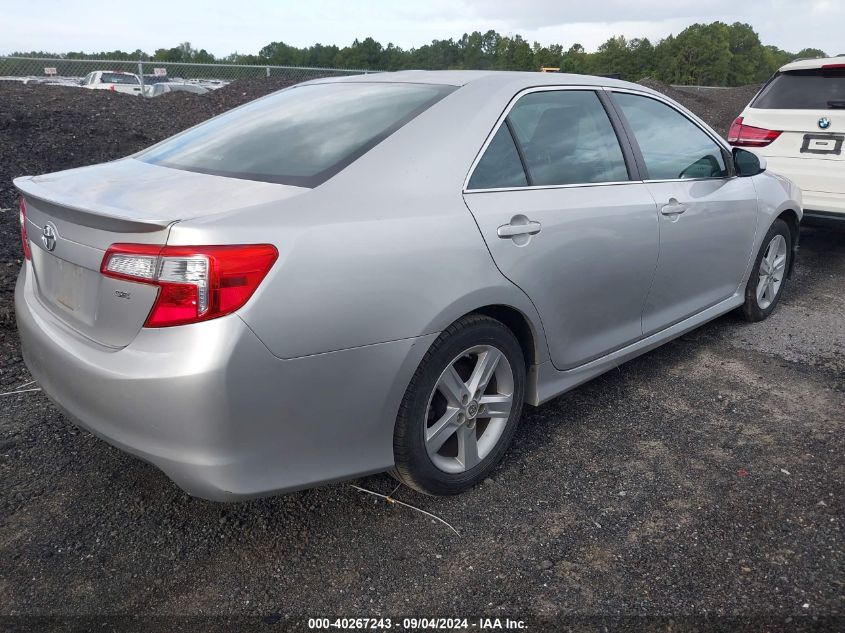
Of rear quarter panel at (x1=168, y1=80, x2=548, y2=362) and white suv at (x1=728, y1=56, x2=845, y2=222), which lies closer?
rear quarter panel at (x1=168, y1=80, x2=548, y2=362)

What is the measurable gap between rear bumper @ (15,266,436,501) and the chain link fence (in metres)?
12.7

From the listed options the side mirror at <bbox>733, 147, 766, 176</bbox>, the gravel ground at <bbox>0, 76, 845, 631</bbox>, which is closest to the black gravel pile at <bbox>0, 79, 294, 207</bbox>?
the gravel ground at <bbox>0, 76, 845, 631</bbox>

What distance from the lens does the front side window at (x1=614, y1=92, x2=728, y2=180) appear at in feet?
11.8

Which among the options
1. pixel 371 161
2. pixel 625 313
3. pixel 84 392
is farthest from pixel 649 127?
pixel 84 392

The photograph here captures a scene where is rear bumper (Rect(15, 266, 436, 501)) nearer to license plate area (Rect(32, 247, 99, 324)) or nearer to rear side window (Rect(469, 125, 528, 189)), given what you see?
license plate area (Rect(32, 247, 99, 324))

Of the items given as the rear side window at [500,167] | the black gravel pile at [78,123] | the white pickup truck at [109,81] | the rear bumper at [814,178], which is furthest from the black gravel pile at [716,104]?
the rear side window at [500,167]

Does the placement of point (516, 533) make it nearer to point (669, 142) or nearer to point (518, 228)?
point (518, 228)

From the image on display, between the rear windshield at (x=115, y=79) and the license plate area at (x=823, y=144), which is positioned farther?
the rear windshield at (x=115, y=79)

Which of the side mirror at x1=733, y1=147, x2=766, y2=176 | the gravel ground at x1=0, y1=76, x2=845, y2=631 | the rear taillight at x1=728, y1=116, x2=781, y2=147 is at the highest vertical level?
the rear taillight at x1=728, y1=116, x2=781, y2=147

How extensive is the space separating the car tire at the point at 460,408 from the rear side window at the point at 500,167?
0.53m

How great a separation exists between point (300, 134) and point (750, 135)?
5.10m

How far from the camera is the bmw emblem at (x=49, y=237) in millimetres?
2395

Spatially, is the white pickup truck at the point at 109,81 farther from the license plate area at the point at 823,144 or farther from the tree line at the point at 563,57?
the tree line at the point at 563,57

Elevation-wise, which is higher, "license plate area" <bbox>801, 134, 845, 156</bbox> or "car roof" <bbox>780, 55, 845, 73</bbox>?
"car roof" <bbox>780, 55, 845, 73</bbox>
